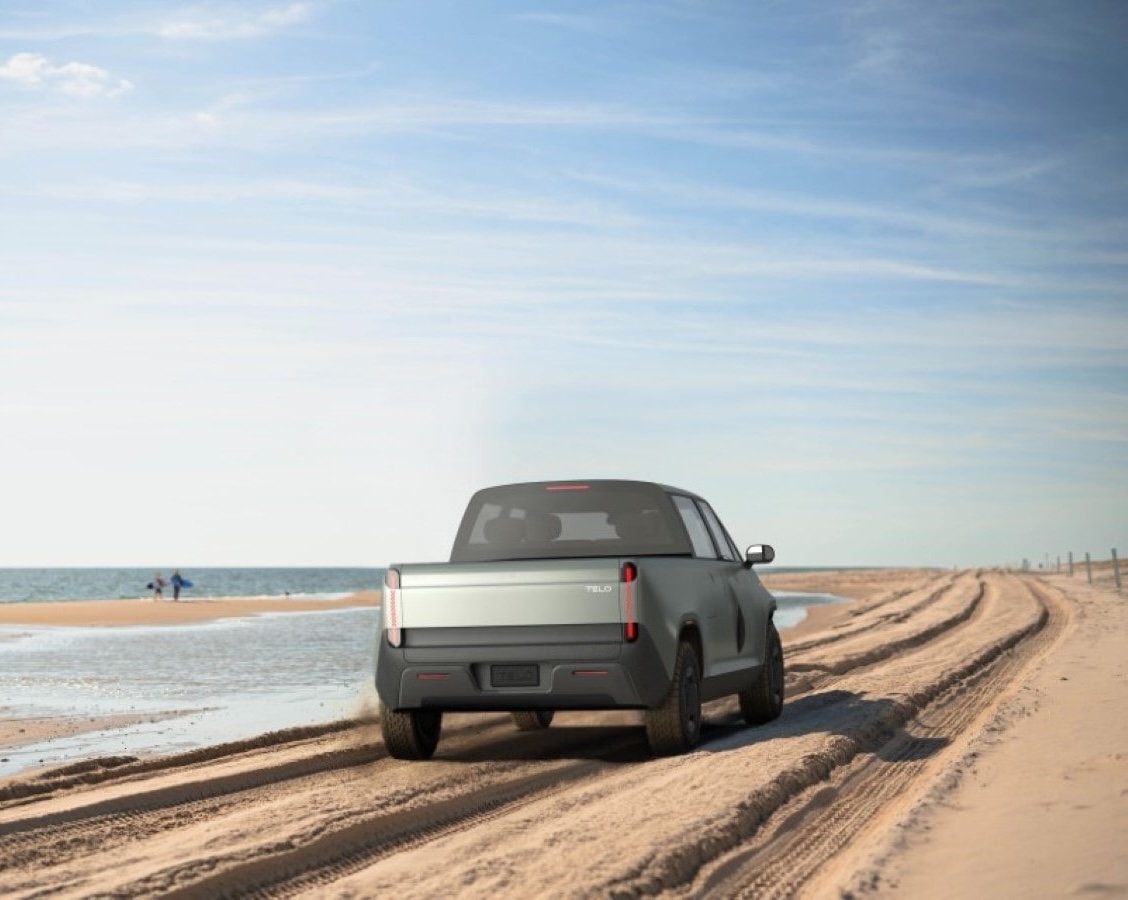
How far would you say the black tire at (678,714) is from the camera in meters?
10.2

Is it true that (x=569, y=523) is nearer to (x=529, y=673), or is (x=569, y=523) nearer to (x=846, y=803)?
(x=529, y=673)

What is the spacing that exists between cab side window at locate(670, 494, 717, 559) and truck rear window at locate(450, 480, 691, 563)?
235 millimetres

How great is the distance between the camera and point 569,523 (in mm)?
11570

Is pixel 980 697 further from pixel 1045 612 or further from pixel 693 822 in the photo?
pixel 1045 612

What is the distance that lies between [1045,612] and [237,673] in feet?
63.9

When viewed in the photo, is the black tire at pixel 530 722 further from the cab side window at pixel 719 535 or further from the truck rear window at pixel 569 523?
the cab side window at pixel 719 535

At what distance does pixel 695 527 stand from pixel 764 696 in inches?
69.8

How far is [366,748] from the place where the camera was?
11141 mm

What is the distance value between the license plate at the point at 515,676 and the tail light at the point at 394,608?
72 centimetres

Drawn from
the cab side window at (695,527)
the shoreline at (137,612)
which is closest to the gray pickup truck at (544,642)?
the cab side window at (695,527)

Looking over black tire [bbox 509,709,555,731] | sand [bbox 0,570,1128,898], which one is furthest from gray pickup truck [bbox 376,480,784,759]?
black tire [bbox 509,709,555,731]

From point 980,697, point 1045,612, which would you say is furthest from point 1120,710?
point 1045,612

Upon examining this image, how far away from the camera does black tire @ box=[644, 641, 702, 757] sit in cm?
1023

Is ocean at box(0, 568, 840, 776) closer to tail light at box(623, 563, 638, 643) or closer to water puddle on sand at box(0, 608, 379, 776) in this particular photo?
water puddle on sand at box(0, 608, 379, 776)
